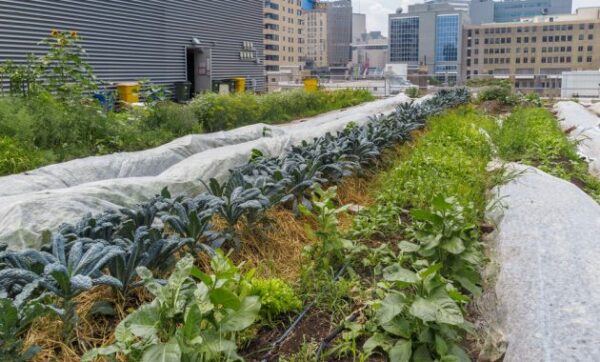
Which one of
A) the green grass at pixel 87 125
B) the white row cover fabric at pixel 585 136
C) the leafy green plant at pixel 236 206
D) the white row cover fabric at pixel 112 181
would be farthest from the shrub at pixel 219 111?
the leafy green plant at pixel 236 206

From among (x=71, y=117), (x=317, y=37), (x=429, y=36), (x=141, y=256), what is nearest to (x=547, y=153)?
(x=141, y=256)

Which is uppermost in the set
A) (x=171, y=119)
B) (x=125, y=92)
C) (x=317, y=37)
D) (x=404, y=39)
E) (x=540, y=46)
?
(x=317, y=37)

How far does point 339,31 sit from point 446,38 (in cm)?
4139

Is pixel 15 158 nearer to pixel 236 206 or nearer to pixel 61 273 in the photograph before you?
pixel 236 206

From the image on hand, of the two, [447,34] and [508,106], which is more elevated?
[447,34]

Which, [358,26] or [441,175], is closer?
[441,175]

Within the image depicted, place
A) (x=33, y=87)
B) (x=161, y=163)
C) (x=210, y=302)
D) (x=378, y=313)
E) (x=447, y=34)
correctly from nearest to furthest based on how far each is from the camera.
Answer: (x=210, y=302) → (x=378, y=313) → (x=161, y=163) → (x=33, y=87) → (x=447, y=34)

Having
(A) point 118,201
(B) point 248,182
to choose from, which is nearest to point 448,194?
(B) point 248,182

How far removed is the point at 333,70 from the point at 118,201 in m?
112

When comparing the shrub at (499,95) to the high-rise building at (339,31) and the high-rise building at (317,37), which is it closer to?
the high-rise building at (317,37)

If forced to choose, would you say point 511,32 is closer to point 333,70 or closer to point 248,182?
point 333,70

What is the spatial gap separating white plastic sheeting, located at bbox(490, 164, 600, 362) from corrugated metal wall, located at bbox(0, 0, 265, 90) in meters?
12.2

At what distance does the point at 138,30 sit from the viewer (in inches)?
673

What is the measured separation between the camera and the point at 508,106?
58.6ft
